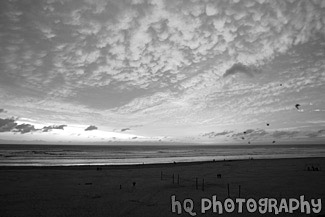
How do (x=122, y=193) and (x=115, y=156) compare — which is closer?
(x=122, y=193)

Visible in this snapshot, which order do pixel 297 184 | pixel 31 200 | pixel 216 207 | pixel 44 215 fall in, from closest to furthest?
pixel 44 215 < pixel 216 207 < pixel 31 200 < pixel 297 184

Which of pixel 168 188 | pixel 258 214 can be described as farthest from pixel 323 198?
pixel 168 188

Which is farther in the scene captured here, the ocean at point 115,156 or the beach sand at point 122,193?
the ocean at point 115,156

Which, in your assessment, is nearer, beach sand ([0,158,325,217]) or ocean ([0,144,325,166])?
beach sand ([0,158,325,217])

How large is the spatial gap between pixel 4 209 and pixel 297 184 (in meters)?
30.9

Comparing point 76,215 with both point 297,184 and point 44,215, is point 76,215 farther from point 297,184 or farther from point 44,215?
point 297,184

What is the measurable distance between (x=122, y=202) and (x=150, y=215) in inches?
172

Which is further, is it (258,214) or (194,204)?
(194,204)

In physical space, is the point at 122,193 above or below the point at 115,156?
above

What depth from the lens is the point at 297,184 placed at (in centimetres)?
2927

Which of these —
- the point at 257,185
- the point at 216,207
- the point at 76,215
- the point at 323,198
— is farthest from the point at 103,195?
the point at 323,198

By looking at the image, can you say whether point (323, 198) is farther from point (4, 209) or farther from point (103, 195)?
point (4, 209)

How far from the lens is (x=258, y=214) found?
18.2 m

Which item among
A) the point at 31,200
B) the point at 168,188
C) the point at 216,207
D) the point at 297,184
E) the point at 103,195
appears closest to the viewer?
the point at 216,207
